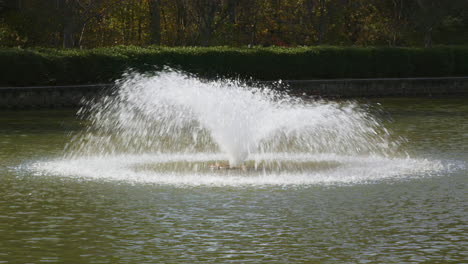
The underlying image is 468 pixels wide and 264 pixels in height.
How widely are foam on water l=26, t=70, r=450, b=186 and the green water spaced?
2.28ft

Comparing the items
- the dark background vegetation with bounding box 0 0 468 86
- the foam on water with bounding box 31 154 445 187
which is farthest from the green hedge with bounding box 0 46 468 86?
the foam on water with bounding box 31 154 445 187

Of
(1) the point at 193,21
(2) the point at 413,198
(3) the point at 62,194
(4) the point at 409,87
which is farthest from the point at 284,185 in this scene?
(1) the point at 193,21

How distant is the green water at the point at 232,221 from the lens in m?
8.83

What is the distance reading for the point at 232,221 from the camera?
10398 millimetres

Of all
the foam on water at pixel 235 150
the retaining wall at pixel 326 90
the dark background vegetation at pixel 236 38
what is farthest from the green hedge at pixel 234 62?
the foam on water at pixel 235 150

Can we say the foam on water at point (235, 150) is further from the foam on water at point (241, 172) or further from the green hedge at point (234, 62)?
the green hedge at point (234, 62)

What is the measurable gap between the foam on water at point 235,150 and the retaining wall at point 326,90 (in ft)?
23.8

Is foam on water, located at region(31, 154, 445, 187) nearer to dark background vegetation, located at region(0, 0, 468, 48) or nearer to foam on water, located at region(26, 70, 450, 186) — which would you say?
foam on water, located at region(26, 70, 450, 186)

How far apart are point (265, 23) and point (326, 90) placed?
14.0m

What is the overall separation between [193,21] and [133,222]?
113ft

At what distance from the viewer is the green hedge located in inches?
1148

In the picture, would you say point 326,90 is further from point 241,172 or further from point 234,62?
point 241,172

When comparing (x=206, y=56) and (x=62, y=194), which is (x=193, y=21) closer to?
(x=206, y=56)

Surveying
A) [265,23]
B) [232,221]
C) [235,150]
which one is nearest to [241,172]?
[235,150]
